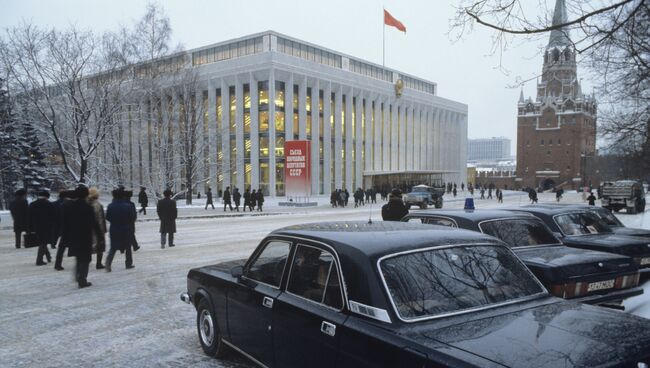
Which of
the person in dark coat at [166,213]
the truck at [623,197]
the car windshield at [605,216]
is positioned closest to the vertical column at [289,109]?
the truck at [623,197]

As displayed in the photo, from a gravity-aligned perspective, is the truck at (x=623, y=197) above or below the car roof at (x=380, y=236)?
below

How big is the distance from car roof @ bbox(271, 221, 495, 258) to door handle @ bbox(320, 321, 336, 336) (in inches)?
20.0

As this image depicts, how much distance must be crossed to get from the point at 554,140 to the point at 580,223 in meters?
98.7

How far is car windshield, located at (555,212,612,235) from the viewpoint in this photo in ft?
25.9

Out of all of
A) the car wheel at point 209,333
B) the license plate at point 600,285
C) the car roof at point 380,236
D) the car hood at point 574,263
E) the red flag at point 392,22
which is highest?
the red flag at point 392,22

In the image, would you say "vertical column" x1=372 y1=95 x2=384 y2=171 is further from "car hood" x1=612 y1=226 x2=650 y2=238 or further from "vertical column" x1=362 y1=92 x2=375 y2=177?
"car hood" x1=612 y1=226 x2=650 y2=238

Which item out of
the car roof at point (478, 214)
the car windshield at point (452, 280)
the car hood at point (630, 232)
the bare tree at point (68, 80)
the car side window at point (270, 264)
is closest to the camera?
the car windshield at point (452, 280)

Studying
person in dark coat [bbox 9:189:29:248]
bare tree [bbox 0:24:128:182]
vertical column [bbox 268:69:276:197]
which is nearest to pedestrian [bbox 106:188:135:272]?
person in dark coat [bbox 9:189:29:248]

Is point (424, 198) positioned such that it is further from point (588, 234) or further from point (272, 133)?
point (588, 234)

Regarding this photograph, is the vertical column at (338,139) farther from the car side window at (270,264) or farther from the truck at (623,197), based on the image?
the car side window at (270,264)

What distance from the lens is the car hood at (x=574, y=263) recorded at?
493cm

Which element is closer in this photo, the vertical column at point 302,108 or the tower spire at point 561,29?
the tower spire at point 561,29

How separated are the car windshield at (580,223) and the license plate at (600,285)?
2697 mm

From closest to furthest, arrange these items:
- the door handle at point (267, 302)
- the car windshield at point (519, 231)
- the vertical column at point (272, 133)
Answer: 1. the door handle at point (267, 302)
2. the car windshield at point (519, 231)
3. the vertical column at point (272, 133)
